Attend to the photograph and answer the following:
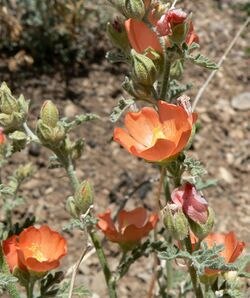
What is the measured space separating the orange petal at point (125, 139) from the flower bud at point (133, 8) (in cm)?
25

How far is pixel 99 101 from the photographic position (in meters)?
3.30

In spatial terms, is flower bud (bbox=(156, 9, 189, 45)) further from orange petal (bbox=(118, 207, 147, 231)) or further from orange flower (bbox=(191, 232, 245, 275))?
orange petal (bbox=(118, 207, 147, 231))

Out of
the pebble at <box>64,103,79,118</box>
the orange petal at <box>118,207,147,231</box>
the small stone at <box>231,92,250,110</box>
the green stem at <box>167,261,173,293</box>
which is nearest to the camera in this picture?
the orange petal at <box>118,207,147,231</box>

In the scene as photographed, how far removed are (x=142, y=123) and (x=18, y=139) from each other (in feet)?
0.96

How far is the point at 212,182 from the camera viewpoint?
196 cm

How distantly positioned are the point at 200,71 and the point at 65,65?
71cm

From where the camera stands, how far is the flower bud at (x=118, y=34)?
59.7 inches

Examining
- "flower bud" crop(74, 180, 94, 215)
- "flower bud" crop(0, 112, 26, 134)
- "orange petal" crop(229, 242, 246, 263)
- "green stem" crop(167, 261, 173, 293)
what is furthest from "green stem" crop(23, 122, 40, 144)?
"green stem" crop(167, 261, 173, 293)

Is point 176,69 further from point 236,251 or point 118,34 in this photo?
point 236,251

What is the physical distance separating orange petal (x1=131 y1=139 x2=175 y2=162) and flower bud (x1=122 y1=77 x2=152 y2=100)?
165mm

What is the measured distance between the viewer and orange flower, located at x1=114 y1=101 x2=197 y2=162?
51.2 inches

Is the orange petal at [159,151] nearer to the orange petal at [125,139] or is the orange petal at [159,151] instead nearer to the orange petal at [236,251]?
the orange petal at [125,139]

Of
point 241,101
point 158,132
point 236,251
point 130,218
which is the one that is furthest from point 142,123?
point 241,101

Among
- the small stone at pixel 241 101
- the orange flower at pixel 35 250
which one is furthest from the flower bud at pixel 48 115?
the small stone at pixel 241 101
